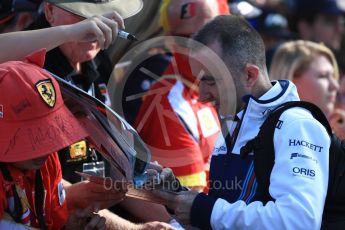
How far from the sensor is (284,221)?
10.1 ft

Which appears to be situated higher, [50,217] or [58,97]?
[58,97]

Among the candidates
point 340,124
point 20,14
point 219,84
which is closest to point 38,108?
point 219,84

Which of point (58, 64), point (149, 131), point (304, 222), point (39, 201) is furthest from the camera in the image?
point (149, 131)

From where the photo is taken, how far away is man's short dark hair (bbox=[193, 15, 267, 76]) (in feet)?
11.7

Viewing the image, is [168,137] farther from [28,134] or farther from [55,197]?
[28,134]

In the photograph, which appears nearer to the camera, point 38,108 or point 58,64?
point 38,108

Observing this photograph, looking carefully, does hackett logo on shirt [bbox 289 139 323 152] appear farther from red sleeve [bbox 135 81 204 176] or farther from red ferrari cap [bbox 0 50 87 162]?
red sleeve [bbox 135 81 204 176]

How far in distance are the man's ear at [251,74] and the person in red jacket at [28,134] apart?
2.53ft

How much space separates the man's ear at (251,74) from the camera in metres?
3.53

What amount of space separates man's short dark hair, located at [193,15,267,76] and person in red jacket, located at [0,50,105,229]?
0.75 metres

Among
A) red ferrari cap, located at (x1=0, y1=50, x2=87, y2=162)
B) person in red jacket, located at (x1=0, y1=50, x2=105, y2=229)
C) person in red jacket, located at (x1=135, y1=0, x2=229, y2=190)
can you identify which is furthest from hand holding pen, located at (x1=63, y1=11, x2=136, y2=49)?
person in red jacket, located at (x1=135, y1=0, x2=229, y2=190)

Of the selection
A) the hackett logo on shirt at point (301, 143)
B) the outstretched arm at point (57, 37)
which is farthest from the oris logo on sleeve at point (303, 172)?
the outstretched arm at point (57, 37)

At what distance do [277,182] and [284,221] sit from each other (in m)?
0.15

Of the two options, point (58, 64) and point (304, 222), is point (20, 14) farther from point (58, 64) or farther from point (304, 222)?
point (304, 222)
